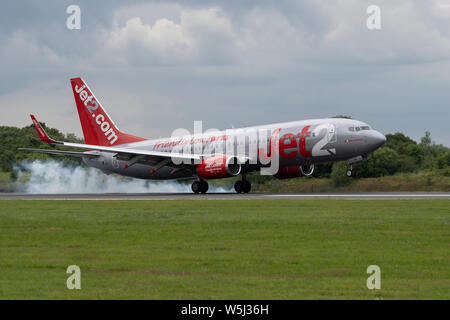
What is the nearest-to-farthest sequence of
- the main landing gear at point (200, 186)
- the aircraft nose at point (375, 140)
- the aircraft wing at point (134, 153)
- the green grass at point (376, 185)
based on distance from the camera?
the aircraft nose at point (375, 140)
the aircraft wing at point (134, 153)
the main landing gear at point (200, 186)
the green grass at point (376, 185)

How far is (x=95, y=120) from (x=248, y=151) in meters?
17.9

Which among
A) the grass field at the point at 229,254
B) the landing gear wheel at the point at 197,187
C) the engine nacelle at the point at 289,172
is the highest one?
the engine nacelle at the point at 289,172

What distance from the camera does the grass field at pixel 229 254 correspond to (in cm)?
1234

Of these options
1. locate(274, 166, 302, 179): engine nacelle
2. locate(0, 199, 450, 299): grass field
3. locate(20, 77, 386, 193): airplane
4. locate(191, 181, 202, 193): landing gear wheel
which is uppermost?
locate(20, 77, 386, 193): airplane

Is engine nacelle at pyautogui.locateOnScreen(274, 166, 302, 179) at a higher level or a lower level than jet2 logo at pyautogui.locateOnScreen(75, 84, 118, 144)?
lower

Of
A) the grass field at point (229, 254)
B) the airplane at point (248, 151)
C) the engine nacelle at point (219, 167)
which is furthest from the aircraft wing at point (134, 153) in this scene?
the grass field at point (229, 254)

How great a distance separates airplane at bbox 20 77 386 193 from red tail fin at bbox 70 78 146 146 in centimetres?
265

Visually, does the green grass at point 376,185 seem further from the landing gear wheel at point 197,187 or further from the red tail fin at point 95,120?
the red tail fin at point 95,120

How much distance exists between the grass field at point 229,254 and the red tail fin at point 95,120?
30.5 m

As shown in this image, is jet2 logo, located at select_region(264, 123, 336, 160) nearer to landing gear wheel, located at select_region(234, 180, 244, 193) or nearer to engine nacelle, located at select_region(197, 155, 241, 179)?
engine nacelle, located at select_region(197, 155, 241, 179)

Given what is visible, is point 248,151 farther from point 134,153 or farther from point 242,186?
point 134,153

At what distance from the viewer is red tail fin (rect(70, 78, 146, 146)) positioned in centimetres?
A: 5841

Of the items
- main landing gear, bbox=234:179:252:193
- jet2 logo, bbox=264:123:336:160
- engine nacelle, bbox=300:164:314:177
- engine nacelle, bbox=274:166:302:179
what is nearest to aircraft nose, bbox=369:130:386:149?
jet2 logo, bbox=264:123:336:160
